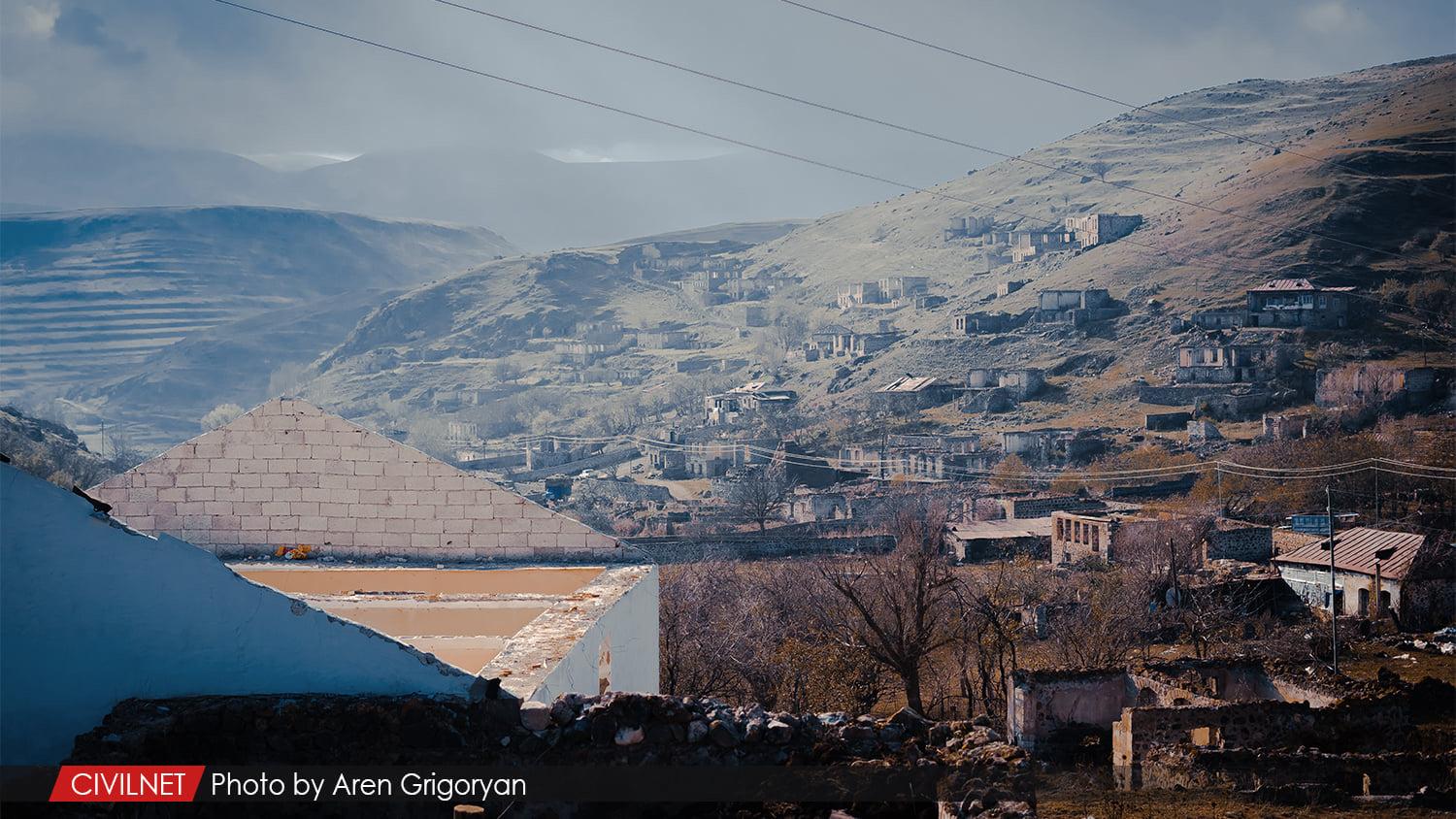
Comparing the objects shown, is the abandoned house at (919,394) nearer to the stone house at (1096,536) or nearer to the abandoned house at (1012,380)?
the abandoned house at (1012,380)

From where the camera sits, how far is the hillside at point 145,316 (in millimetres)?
147375

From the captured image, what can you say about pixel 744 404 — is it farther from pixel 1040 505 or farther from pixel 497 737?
pixel 497 737

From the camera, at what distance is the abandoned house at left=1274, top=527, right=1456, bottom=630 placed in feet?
77.2

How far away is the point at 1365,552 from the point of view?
26.3 m

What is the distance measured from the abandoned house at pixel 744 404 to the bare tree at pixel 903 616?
6274 centimetres

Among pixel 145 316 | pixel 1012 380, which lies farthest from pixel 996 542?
pixel 145 316

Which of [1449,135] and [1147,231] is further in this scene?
A: [1147,231]

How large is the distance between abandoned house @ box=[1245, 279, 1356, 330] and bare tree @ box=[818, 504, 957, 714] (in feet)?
172

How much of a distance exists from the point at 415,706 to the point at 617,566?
184 inches

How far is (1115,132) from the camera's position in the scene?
174750 mm

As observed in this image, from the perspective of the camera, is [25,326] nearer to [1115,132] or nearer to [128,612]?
[1115,132]

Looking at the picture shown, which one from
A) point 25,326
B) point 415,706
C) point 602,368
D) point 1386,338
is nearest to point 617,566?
point 415,706

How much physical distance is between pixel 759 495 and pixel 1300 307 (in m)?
35.2

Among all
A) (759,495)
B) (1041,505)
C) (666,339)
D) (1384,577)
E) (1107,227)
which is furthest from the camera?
(666,339)
